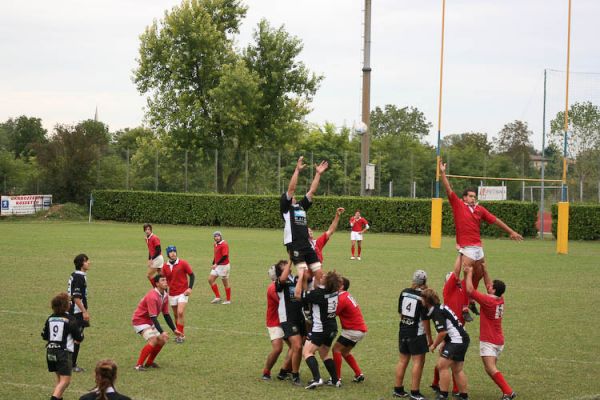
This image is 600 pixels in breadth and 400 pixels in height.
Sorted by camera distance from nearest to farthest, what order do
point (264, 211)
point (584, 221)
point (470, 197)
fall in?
point (470, 197)
point (584, 221)
point (264, 211)

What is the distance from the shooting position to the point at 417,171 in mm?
55281

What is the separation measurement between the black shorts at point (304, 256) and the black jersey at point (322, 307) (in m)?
0.68

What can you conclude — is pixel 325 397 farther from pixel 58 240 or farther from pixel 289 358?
pixel 58 240

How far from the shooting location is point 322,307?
445 inches

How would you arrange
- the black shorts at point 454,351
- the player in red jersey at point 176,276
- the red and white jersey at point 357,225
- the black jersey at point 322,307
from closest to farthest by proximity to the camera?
the black shorts at point 454,351 < the black jersey at point 322,307 < the player in red jersey at point 176,276 < the red and white jersey at point 357,225

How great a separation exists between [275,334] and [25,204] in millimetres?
45666

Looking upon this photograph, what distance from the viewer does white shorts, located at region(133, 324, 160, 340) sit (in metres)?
12.3

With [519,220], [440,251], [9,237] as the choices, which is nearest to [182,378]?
[440,251]

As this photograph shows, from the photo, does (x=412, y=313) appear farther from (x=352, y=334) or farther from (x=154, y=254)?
(x=154, y=254)

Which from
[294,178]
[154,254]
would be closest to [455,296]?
[294,178]

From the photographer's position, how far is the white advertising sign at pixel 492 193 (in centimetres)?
4159

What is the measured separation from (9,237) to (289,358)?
29.5 meters

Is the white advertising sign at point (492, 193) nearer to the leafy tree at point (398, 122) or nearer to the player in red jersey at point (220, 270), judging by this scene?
the player in red jersey at point (220, 270)

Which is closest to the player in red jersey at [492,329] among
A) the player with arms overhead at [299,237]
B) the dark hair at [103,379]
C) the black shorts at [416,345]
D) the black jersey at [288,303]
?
the black shorts at [416,345]
